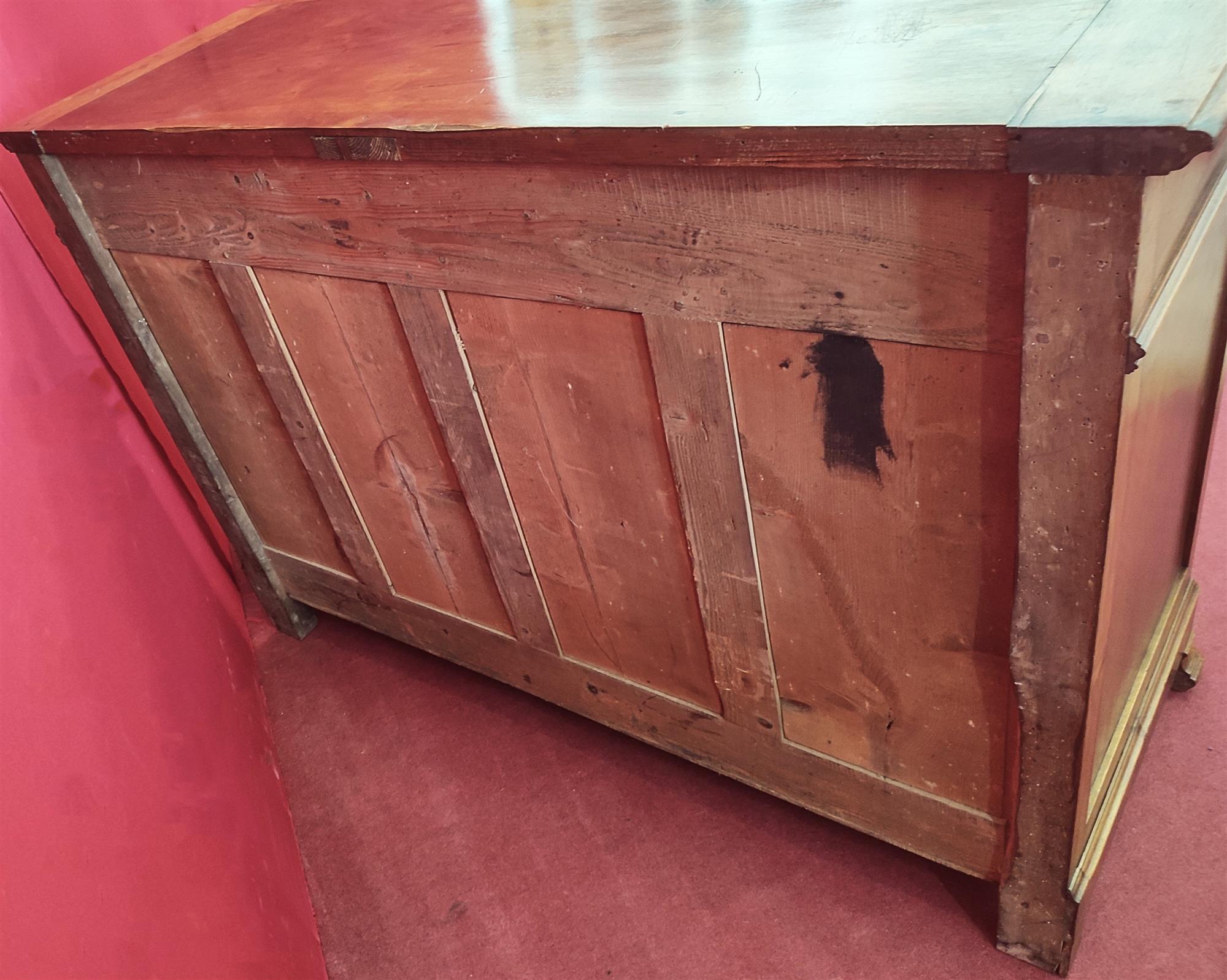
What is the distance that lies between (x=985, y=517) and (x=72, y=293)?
1739 millimetres

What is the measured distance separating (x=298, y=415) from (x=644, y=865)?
3.14 ft

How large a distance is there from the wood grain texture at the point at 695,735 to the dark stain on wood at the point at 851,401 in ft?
1.79

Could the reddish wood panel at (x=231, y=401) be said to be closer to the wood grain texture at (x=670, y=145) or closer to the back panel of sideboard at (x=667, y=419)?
the back panel of sideboard at (x=667, y=419)

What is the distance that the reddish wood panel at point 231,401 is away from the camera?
166cm

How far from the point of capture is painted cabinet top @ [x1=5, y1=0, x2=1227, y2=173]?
76 centimetres

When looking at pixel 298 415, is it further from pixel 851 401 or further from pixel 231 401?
pixel 851 401

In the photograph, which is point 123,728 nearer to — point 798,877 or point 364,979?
point 364,979

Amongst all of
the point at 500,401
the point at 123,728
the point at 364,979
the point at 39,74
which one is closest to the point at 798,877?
the point at 364,979

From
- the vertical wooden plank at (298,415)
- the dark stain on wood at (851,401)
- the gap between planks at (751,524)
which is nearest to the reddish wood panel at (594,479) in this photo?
the gap between planks at (751,524)

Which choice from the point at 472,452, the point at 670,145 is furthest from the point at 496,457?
the point at 670,145

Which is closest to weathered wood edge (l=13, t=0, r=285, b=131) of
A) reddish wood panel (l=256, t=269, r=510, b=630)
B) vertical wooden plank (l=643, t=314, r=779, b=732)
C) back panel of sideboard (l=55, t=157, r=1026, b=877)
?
back panel of sideboard (l=55, t=157, r=1026, b=877)

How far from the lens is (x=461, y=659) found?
189 centimetres

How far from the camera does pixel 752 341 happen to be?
3.38ft

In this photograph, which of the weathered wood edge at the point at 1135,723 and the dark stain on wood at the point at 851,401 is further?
the weathered wood edge at the point at 1135,723
